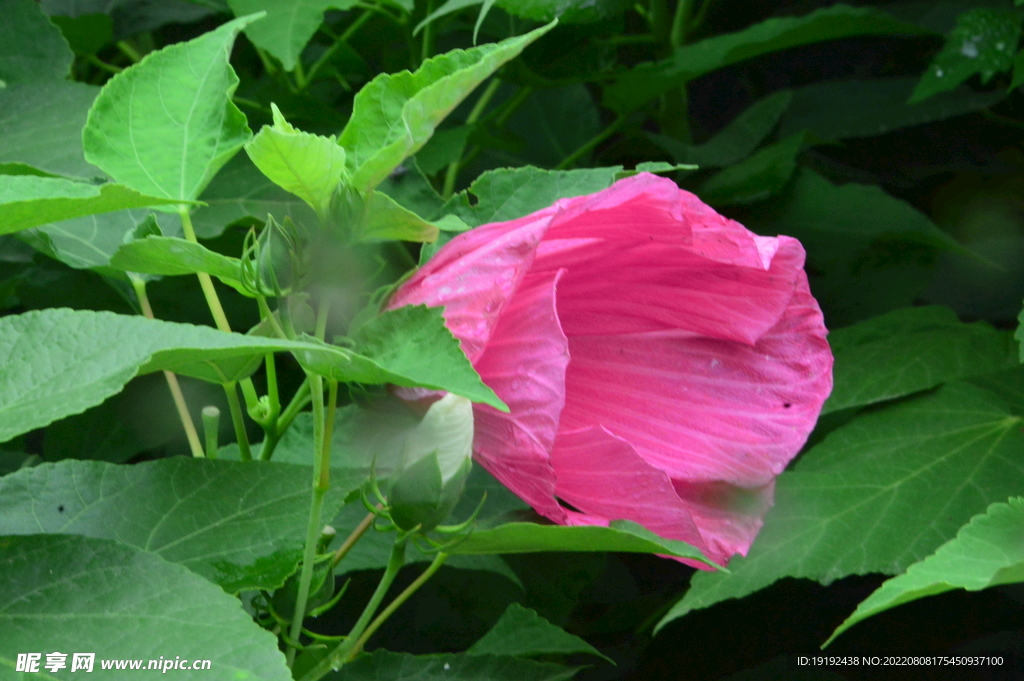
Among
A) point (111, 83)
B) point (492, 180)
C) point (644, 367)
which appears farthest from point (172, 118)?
point (644, 367)

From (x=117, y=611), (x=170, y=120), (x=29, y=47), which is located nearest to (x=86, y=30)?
(x=29, y=47)

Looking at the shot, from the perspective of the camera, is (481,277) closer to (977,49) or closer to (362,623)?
(362,623)

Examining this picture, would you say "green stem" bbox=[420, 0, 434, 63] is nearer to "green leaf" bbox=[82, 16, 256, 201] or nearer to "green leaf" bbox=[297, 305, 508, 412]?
"green leaf" bbox=[82, 16, 256, 201]

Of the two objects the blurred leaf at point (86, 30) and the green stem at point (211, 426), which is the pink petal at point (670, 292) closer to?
the green stem at point (211, 426)

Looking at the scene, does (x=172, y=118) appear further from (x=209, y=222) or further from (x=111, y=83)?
(x=209, y=222)

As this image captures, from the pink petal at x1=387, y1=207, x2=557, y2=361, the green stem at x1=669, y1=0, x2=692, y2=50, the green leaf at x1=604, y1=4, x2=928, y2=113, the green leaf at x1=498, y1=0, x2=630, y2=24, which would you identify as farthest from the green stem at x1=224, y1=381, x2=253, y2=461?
the green stem at x1=669, y1=0, x2=692, y2=50

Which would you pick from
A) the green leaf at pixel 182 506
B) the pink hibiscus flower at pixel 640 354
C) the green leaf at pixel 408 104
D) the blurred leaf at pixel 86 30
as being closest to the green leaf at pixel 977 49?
the pink hibiscus flower at pixel 640 354
